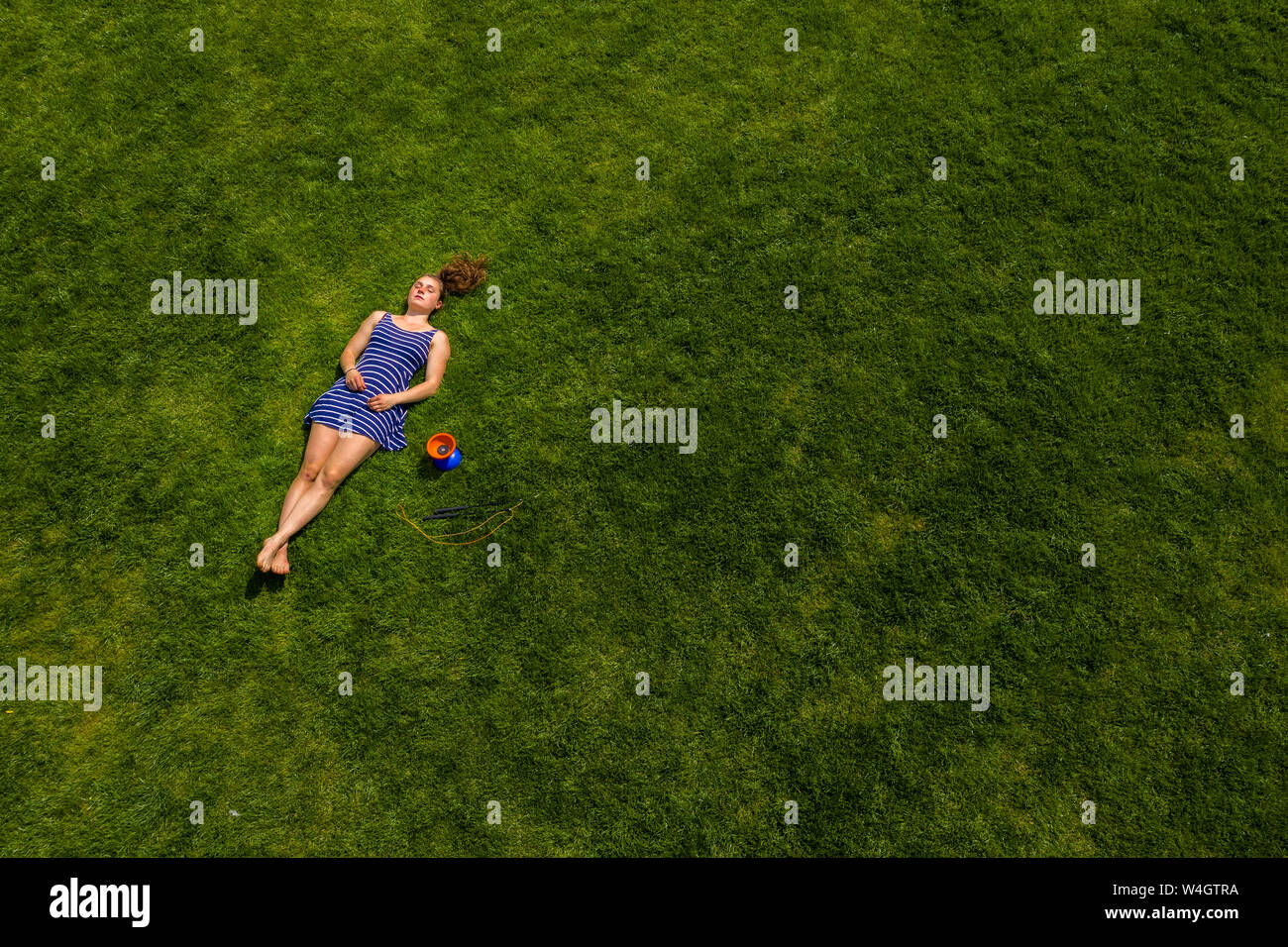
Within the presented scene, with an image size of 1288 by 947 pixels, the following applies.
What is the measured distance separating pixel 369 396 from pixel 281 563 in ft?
6.02

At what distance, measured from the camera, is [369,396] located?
22.5 feet

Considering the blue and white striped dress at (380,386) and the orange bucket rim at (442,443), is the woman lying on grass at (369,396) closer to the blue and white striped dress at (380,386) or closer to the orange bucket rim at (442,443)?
the blue and white striped dress at (380,386)

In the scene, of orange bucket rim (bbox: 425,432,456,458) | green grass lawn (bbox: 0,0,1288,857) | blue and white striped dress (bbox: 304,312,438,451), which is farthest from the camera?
blue and white striped dress (bbox: 304,312,438,451)

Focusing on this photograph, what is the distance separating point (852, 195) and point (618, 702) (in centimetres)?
593

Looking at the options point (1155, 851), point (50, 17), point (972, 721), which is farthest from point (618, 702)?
point (50, 17)

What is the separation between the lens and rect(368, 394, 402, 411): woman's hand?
22.3 ft

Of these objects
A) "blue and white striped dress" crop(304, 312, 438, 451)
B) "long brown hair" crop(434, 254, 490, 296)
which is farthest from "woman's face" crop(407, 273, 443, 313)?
"blue and white striped dress" crop(304, 312, 438, 451)

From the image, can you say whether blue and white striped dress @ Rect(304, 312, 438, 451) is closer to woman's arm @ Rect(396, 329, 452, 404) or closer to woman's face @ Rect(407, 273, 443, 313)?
woman's arm @ Rect(396, 329, 452, 404)

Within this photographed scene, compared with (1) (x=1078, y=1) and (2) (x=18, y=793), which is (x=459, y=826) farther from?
(1) (x=1078, y=1)

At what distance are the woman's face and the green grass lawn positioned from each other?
39cm

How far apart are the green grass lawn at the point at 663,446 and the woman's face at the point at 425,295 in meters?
0.39

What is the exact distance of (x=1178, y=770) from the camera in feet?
20.5

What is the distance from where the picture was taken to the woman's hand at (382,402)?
22.3ft

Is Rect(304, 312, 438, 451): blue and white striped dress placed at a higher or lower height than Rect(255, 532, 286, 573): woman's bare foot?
higher
